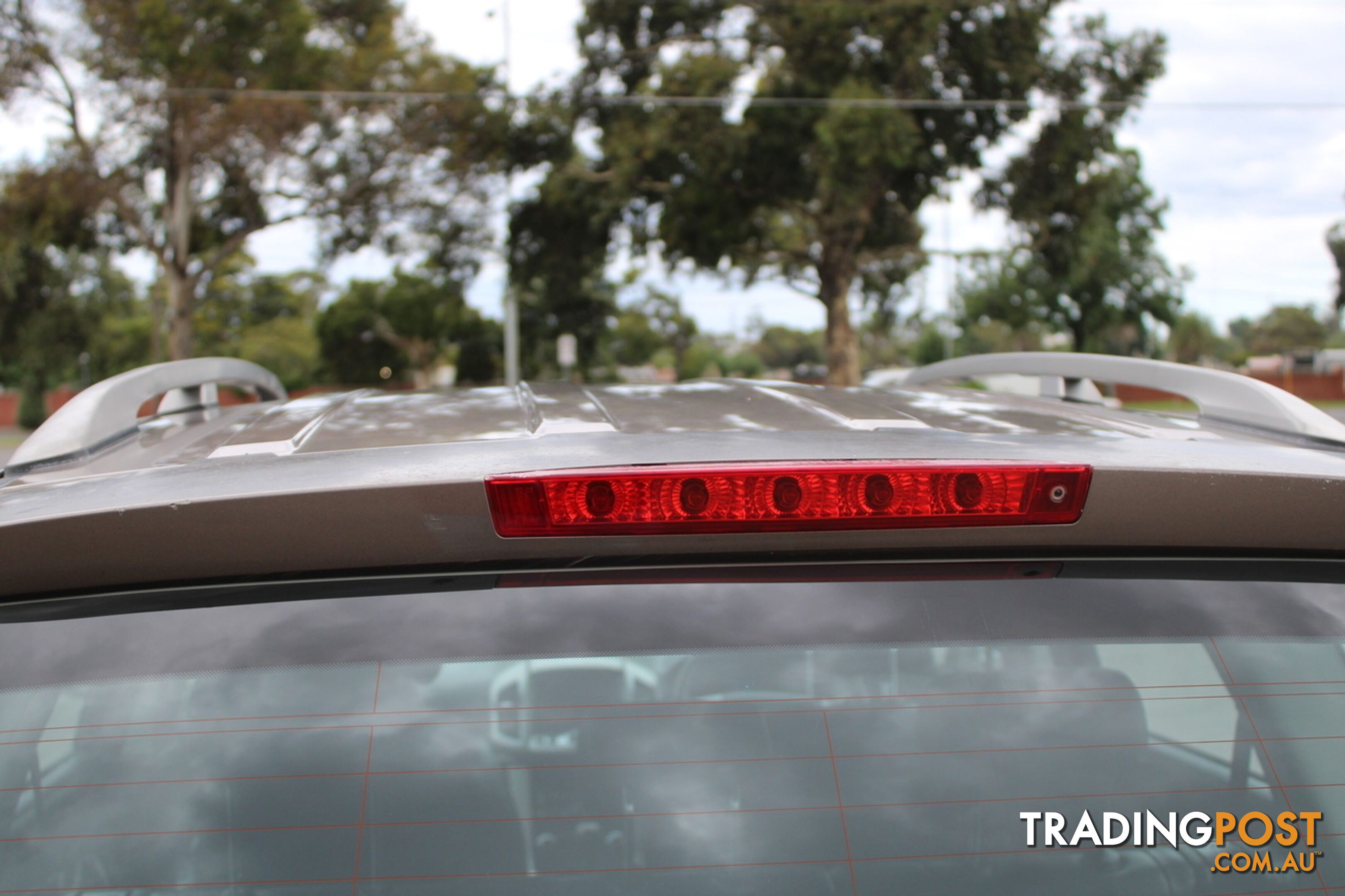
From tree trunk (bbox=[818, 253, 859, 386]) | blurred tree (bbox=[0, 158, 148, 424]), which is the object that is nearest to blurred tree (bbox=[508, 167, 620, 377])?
tree trunk (bbox=[818, 253, 859, 386])

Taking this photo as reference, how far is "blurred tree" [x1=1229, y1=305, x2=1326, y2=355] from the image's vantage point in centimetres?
10338

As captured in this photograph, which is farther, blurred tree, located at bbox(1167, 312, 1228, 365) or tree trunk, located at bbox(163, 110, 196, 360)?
blurred tree, located at bbox(1167, 312, 1228, 365)

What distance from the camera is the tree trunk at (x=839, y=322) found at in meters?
30.2

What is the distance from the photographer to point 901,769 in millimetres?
1115

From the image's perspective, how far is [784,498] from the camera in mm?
1144

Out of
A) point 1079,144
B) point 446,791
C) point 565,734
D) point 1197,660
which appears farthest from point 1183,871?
point 1079,144

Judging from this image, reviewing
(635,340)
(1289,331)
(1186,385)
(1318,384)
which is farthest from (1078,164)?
(1289,331)

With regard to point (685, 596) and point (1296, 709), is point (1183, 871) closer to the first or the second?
point (1296, 709)

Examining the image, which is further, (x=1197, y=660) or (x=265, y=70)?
(x=265, y=70)

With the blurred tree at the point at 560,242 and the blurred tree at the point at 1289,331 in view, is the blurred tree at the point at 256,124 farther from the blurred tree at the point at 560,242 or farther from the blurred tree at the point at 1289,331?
the blurred tree at the point at 1289,331

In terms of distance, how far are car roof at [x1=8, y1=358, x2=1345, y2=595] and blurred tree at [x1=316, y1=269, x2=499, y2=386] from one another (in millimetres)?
49323

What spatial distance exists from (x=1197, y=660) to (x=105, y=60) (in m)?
30.0

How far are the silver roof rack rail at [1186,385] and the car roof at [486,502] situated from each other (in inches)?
4.6

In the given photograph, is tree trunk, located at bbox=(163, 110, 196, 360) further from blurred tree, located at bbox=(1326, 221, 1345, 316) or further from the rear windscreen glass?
blurred tree, located at bbox=(1326, 221, 1345, 316)
